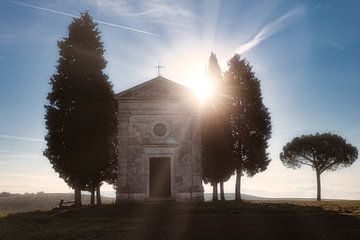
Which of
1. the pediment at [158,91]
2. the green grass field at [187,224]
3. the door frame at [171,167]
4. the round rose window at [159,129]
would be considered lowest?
the green grass field at [187,224]

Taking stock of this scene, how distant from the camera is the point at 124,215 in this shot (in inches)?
936

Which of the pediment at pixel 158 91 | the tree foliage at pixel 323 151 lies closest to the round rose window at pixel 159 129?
the pediment at pixel 158 91

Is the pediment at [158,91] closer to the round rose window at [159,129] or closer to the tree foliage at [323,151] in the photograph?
the round rose window at [159,129]

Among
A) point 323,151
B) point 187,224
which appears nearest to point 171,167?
point 187,224

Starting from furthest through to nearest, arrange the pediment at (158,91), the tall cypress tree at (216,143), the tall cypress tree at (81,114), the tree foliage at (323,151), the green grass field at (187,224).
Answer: the tree foliage at (323,151) < the tall cypress tree at (216,143) < the pediment at (158,91) < the tall cypress tree at (81,114) < the green grass field at (187,224)

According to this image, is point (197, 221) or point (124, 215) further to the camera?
point (124, 215)

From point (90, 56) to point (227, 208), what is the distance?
16192 mm

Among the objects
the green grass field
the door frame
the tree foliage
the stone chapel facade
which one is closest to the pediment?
the stone chapel facade

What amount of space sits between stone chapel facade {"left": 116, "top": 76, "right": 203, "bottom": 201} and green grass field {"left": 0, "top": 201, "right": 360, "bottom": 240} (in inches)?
193

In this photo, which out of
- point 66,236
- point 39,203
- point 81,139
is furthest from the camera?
point 39,203

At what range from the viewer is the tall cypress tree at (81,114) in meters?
30.1

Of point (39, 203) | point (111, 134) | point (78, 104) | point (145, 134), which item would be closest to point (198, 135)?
point (145, 134)

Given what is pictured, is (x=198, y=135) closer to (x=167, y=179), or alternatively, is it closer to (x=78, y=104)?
(x=167, y=179)

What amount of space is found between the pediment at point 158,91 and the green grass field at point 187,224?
359 inches
